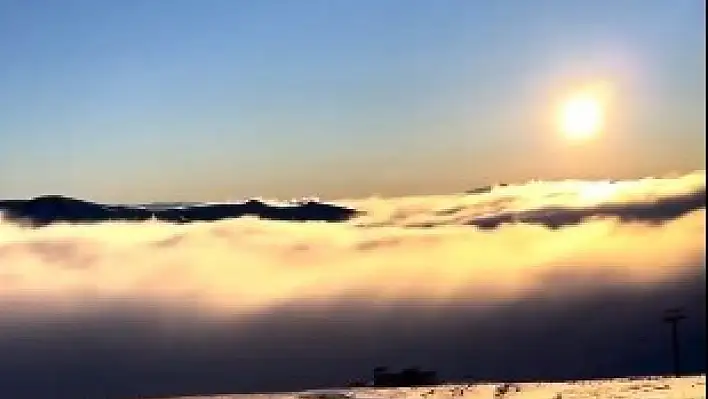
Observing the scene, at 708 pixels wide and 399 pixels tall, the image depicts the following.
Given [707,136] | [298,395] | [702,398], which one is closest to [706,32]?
[707,136]

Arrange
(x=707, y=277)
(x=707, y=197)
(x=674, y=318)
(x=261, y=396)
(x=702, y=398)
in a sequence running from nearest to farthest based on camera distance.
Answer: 1. (x=707, y=197)
2. (x=707, y=277)
3. (x=702, y=398)
4. (x=261, y=396)
5. (x=674, y=318)

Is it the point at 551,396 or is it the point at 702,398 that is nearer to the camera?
the point at 702,398

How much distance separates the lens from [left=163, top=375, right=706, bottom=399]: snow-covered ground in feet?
168

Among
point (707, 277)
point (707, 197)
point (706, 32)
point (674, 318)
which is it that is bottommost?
point (674, 318)

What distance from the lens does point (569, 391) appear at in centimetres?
5691

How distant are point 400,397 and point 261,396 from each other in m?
9.38

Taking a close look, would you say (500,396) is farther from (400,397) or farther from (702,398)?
(702,398)

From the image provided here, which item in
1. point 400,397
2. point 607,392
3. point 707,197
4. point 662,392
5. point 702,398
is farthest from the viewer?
point 400,397

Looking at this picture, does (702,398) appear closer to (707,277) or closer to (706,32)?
(707,277)

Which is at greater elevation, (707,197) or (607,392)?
(707,197)

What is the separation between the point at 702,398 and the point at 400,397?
20253 mm

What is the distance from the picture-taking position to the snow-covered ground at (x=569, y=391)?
51250mm

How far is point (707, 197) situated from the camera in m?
22.0

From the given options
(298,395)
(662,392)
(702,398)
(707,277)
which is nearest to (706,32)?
Answer: (707,277)
